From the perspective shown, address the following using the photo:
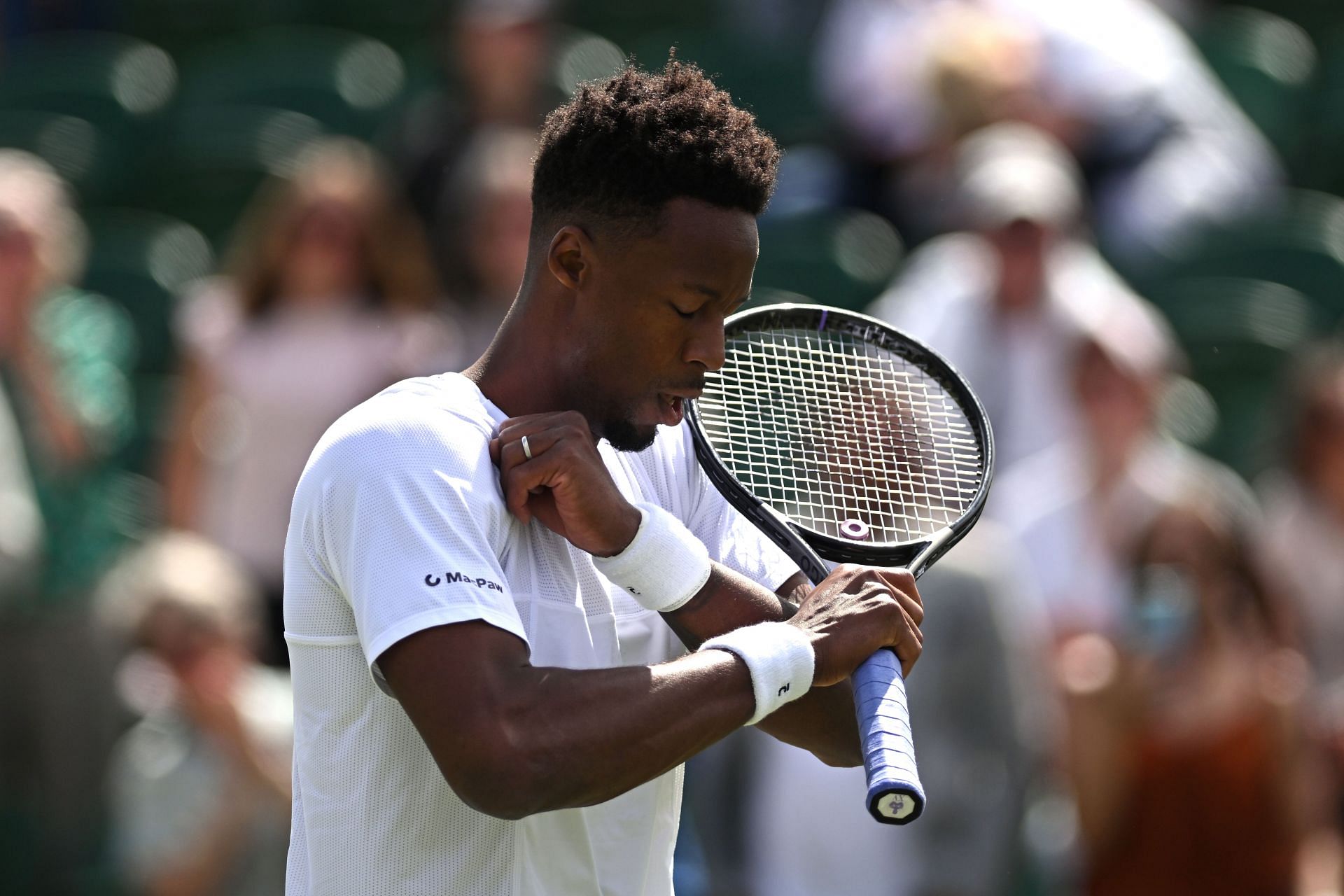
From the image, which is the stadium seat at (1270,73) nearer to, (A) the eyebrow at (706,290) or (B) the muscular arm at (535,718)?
(A) the eyebrow at (706,290)

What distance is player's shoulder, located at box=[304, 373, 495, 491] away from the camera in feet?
7.48

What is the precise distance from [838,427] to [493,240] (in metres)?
3.20

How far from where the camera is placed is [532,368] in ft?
8.23

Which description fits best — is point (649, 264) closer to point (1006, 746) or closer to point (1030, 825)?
point (1006, 746)

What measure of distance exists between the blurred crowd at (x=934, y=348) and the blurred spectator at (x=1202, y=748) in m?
0.01

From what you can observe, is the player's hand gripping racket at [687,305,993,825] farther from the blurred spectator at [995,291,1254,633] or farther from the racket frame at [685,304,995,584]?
the blurred spectator at [995,291,1254,633]

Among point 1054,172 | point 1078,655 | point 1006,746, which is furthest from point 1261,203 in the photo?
point 1006,746

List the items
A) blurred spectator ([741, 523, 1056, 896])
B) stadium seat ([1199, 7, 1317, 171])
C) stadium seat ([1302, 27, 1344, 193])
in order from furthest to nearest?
stadium seat ([1199, 7, 1317, 171]) → stadium seat ([1302, 27, 1344, 193]) → blurred spectator ([741, 523, 1056, 896])

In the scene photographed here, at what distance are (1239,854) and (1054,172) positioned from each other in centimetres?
232

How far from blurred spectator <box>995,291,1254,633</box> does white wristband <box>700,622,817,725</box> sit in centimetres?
340

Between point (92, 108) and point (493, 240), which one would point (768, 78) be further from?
point (92, 108)

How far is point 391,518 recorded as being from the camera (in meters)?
2.24

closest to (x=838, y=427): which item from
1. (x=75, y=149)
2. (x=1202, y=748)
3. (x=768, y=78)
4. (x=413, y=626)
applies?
(x=413, y=626)

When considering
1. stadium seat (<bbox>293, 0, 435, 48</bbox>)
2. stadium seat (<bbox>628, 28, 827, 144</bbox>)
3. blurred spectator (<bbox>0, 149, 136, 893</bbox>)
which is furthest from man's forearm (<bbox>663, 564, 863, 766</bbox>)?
stadium seat (<bbox>293, 0, 435, 48</bbox>)
